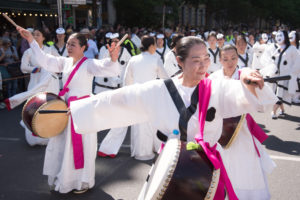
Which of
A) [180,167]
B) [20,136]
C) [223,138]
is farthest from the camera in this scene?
[20,136]

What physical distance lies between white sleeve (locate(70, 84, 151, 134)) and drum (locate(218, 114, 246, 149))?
1202mm

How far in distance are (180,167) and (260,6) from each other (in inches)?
1695

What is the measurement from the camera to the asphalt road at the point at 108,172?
3982 mm

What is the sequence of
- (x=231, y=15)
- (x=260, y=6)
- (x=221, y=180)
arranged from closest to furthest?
1. (x=221, y=180)
2. (x=231, y=15)
3. (x=260, y=6)

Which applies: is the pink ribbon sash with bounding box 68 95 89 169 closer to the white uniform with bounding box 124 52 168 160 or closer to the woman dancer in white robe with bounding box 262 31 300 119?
the white uniform with bounding box 124 52 168 160

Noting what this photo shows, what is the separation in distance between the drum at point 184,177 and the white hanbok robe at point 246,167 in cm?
131

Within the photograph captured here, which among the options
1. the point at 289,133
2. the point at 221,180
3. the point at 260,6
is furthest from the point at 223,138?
the point at 260,6

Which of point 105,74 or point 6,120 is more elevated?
point 105,74

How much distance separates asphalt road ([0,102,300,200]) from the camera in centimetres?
398

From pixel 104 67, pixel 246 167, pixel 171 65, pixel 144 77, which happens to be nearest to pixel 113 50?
pixel 104 67

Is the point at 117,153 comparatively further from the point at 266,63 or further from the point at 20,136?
the point at 266,63

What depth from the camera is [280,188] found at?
162 inches

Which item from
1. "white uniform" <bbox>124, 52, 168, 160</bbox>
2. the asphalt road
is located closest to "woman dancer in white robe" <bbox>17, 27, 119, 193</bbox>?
the asphalt road

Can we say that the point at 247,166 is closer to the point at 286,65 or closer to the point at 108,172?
the point at 108,172
